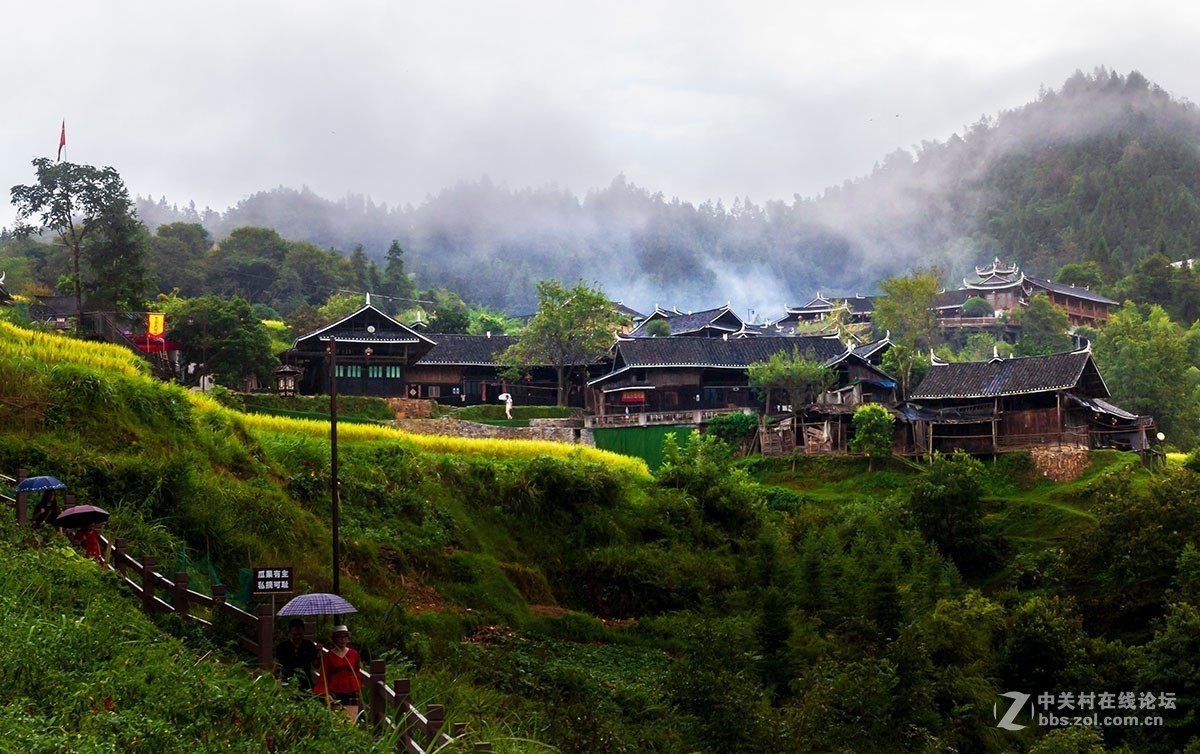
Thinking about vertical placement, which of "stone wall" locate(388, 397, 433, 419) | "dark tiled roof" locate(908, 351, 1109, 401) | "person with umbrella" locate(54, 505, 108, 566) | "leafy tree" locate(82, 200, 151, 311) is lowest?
"person with umbrella" locate(54, 505, 108, 566)

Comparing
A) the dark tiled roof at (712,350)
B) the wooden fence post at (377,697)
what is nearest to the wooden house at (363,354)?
the dark tiled roof at (712,350)

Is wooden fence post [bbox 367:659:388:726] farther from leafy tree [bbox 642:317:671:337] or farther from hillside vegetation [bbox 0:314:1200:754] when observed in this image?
leafy tree [bbox 642:317:671:337]

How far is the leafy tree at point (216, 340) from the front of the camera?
42281mm

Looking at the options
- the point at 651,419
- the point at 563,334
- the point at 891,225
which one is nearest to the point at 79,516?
the point at 651,419

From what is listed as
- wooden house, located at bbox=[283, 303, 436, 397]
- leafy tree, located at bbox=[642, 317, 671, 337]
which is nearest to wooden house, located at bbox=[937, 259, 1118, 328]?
leafy tree, located at bbox=[642, 317, 671, 337]

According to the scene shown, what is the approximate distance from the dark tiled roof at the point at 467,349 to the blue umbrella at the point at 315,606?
38207mm

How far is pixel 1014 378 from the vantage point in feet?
131

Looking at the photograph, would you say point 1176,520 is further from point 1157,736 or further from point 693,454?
point 693,454

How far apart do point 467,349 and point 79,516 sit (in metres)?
37.4

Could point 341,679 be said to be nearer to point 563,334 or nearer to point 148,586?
point 148,586

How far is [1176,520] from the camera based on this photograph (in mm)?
24875

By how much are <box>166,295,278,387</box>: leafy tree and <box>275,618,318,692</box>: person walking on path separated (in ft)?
106

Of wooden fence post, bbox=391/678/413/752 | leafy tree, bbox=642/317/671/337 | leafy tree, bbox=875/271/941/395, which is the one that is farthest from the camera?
leafy tree, bbox=642/317/671/337

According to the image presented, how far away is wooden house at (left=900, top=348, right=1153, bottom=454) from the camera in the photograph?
38281 mm
